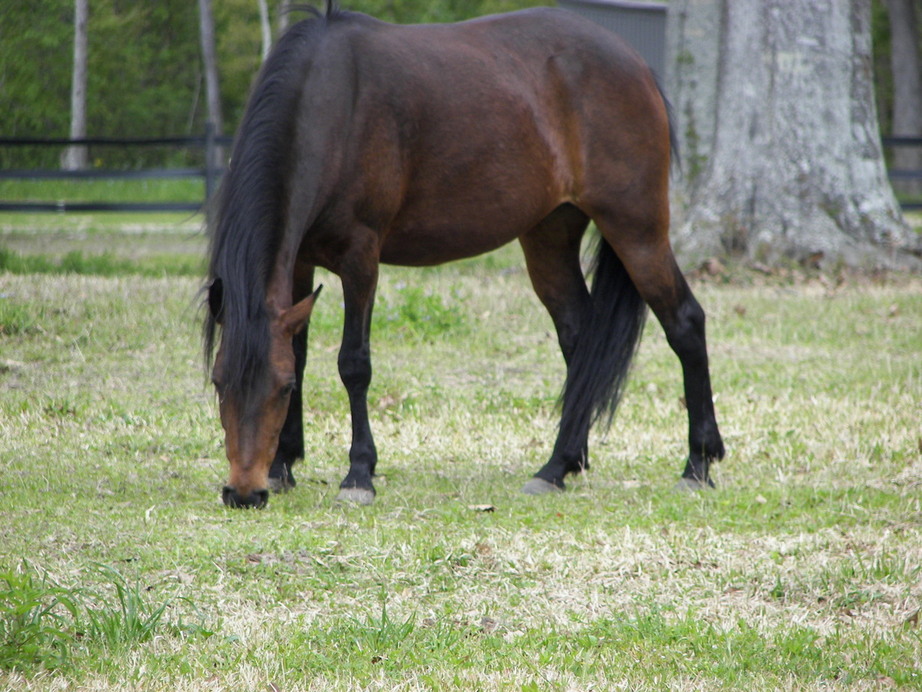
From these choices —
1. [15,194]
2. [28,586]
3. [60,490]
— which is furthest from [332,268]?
[15,194]

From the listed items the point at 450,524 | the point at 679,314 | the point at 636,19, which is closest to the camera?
the point at 450,524

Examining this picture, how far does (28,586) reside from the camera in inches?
121

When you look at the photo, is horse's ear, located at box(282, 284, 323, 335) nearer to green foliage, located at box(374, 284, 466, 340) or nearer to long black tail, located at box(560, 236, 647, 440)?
long black tail, located at box(560, 236, 647, 440)

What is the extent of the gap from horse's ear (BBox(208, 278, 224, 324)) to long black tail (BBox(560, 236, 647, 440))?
1794 mm

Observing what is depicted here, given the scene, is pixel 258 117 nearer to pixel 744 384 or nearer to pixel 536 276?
pixel 536 276

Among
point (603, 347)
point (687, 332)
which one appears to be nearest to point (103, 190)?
point (603, 347)

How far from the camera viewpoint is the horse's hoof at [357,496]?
461 centimetres

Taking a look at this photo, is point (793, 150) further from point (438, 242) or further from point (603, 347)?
point (438, 242)

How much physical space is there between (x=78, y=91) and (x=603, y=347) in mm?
4732

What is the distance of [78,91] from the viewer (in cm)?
794

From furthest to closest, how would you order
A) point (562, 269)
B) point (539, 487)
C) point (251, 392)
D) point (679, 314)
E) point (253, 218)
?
1. point (562, 269)
2. point (679, 314)
3. point (539, 487)
4. point (253, 218)
5. point (251, 392)

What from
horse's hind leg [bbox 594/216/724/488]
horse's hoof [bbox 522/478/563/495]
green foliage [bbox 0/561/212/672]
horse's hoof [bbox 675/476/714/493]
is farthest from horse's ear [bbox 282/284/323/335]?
horse's hoof [bbox 675/476/714/493]

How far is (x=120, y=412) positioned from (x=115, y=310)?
2.09 metres

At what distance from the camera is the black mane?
4055 mm
